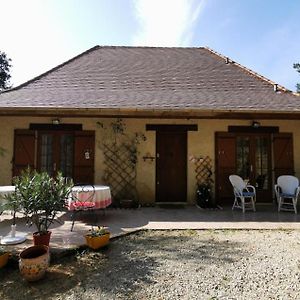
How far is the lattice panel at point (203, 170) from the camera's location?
7637mm

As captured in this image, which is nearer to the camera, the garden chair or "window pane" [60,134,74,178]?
the garden chair

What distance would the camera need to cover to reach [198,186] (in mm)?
7512

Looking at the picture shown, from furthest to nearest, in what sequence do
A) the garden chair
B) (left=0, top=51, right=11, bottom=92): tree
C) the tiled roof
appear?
(left=0, top=51, right=11, bottom=92): tree
the tiled roof
the garden chair

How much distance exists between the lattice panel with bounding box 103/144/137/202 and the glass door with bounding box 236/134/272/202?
2.92 m

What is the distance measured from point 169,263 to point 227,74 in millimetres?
7245

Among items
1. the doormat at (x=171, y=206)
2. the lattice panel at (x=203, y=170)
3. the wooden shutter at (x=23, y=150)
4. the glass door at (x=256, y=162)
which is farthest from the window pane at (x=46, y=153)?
the glass door at (x=256, y=162)

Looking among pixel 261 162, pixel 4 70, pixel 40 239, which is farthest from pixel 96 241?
pixel 4 70

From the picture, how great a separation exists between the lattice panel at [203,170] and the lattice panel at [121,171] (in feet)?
5.58

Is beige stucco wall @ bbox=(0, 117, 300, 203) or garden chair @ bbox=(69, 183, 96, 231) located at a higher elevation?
beige stucco wall @ bbox=(0, 117, 300, 203)

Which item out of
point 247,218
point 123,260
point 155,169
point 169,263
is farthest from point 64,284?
point 155,169

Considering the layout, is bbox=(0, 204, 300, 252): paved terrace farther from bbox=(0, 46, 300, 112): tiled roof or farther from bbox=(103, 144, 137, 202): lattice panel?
bbox=(0, 46, 300, 112): tiled roof

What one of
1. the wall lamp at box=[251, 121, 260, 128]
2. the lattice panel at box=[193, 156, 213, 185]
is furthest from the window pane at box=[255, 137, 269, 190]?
the lattice panel at box=[193, 156, 213, 185]

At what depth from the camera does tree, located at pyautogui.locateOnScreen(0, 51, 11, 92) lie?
950 inches

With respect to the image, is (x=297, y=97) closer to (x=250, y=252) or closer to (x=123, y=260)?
(x=250, y=252)
